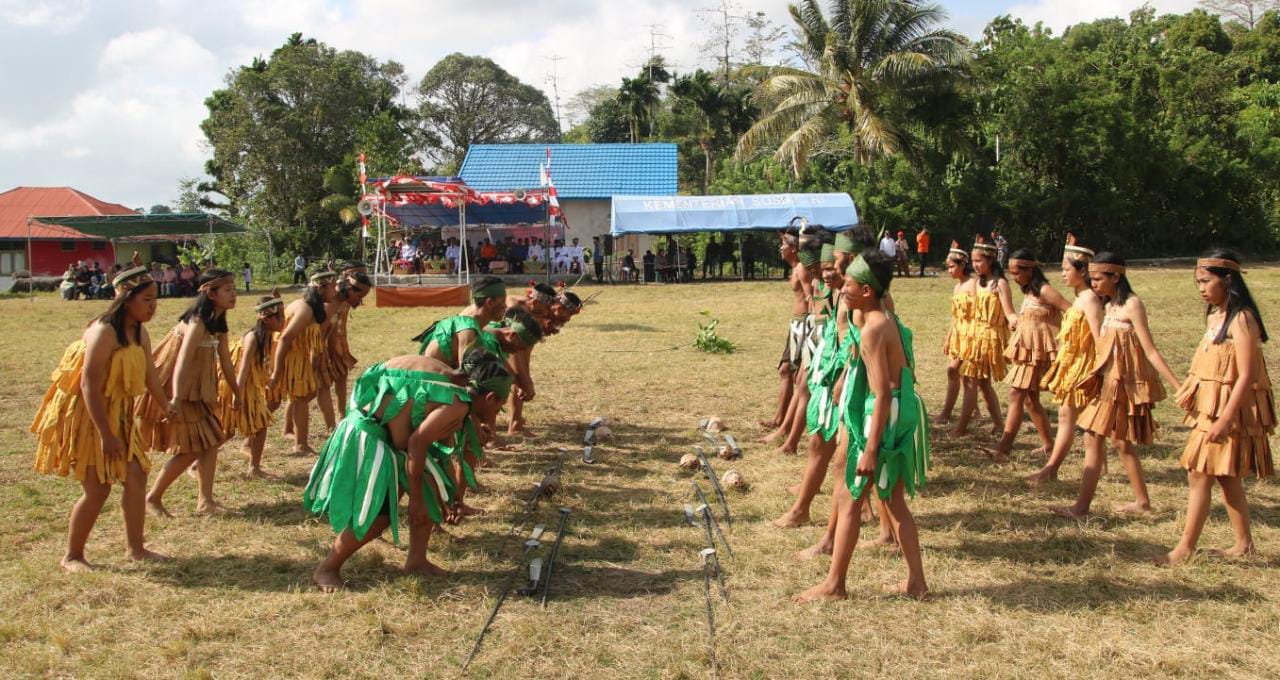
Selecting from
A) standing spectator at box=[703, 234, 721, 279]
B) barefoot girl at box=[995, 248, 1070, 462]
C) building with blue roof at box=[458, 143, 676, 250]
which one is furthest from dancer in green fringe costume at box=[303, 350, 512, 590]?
building with blue roof at box=[458, 143, 676, 250]

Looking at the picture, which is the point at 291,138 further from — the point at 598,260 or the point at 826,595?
the point at 826,595

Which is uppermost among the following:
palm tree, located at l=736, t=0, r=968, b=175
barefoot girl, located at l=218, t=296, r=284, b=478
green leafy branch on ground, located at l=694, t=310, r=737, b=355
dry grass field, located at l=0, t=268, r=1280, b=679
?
palm tree, located at l=736, t=0, r=968, b=175

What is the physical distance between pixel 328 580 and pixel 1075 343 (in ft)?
16.5

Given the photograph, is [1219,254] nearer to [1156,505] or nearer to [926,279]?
[1156,505]

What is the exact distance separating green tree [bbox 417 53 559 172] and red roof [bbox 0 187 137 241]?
68.2 feet

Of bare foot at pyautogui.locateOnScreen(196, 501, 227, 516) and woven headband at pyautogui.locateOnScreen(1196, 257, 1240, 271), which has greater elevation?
woven headband at pyautogui.locateOnScreen(1196, 257, 1240, 271)

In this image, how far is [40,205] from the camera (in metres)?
42.8

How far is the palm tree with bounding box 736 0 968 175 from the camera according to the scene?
31.8 m

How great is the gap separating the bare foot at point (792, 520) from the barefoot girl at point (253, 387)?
12.3ft

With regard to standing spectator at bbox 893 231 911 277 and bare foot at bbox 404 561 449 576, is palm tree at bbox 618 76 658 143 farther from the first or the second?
bare foot at bbox 404 561 449 576

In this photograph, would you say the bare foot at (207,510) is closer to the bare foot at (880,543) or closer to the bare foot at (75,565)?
the bare foot at (75,565)

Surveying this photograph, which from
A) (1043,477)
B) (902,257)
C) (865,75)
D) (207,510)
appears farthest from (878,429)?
(865,75)

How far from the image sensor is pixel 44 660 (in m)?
4.23

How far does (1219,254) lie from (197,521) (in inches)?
253
